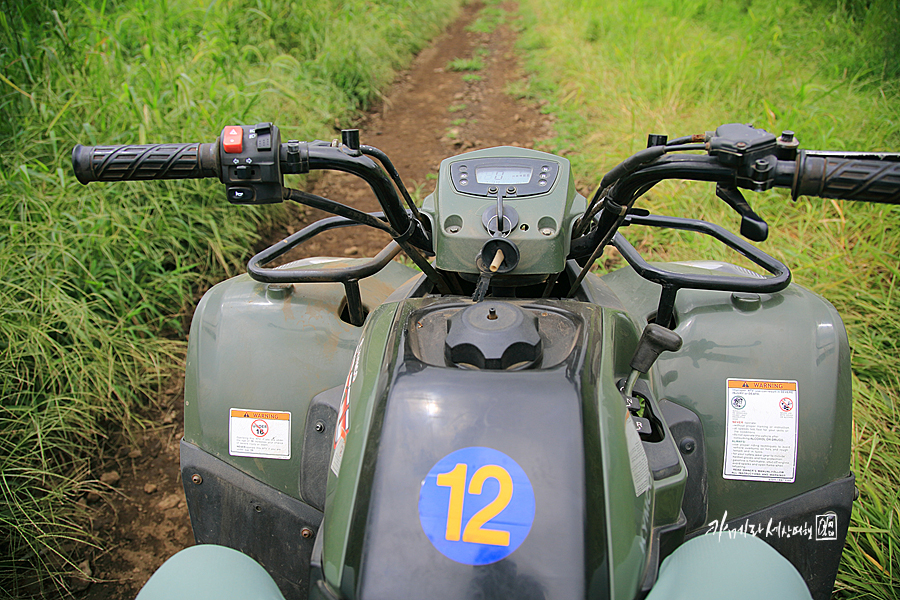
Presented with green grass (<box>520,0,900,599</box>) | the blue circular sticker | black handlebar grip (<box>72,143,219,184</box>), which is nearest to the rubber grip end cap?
black handlebar grip (<box>72,143,219,184</box>)

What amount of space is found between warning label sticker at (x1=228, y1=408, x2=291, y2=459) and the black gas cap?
0.71m

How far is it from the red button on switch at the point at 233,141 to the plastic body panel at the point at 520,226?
47 centimetres

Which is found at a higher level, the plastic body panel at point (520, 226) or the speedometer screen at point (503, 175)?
the speedometer screen at point (503, 175)

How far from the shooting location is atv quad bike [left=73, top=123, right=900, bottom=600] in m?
0.89

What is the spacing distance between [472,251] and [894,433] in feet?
6.26

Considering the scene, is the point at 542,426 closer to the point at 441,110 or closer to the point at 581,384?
the point at 581,384

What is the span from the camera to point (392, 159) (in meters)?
4.72

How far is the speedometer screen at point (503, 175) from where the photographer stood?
153 centimetres

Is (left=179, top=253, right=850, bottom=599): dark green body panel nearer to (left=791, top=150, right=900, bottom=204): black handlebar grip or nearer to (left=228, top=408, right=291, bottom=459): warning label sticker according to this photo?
(left=228, top=408, right=291, bottom=459): warning label sticker

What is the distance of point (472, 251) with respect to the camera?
1429 millimetres

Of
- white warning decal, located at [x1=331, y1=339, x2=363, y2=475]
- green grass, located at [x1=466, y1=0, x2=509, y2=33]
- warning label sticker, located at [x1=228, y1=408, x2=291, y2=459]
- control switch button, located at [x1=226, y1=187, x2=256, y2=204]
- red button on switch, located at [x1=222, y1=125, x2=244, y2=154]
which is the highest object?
green grass, located at [x1=466, y1=0, x2=509, y2=33]

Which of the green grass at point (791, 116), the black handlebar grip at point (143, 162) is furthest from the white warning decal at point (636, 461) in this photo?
the green grass at point (791, 116)

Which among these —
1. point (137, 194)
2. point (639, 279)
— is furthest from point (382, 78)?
point (639, 279)

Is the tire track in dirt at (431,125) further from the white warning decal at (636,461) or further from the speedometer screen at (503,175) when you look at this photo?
the white warning decal at (636,461)
